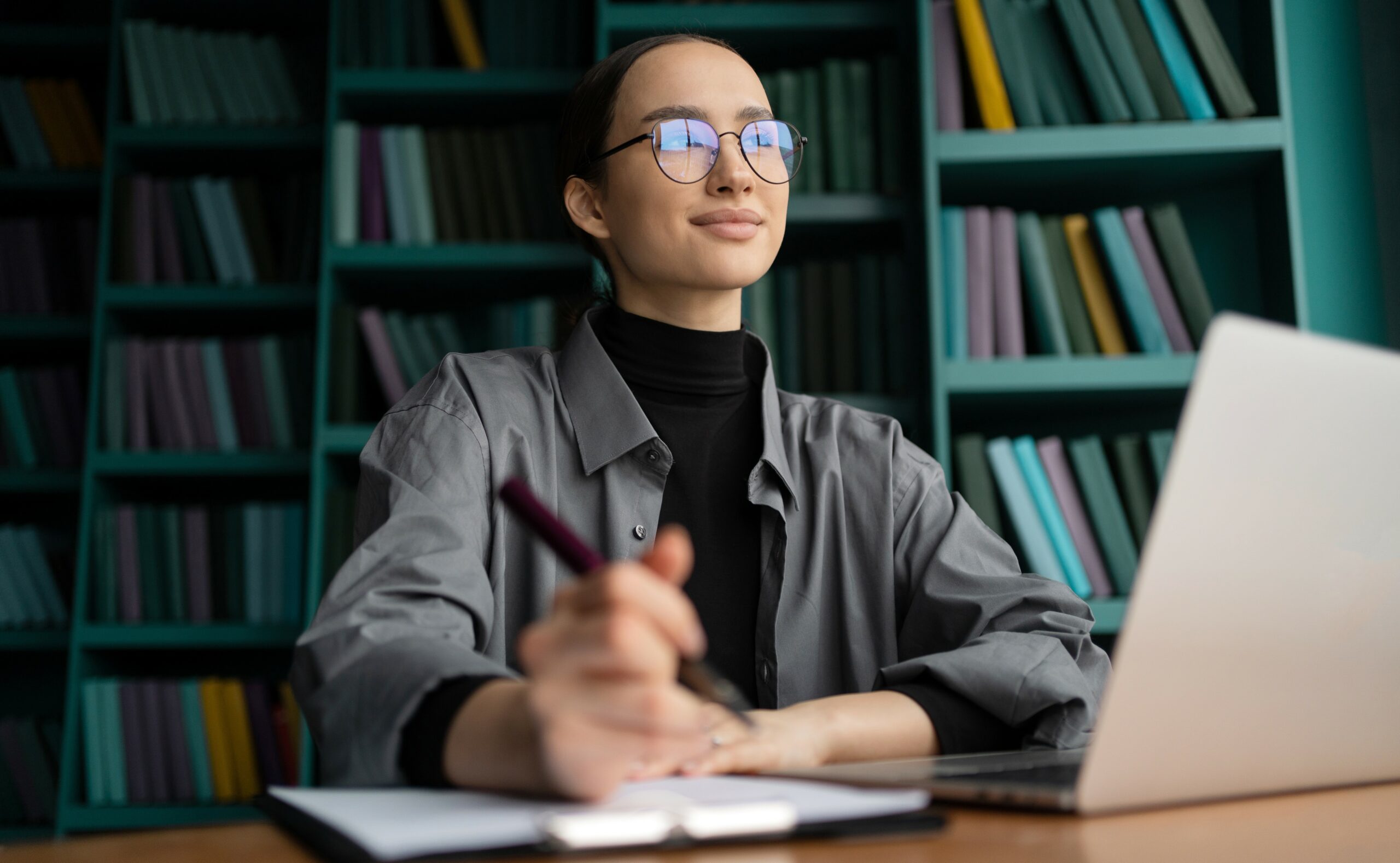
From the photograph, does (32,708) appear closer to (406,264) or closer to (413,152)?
(406,264)

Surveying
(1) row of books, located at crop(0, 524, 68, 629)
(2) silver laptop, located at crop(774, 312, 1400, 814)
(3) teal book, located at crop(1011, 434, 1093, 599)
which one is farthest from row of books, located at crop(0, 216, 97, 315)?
(2) silver laptop, located at crop(774, 312, 1400, 814)

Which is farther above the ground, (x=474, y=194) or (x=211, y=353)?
(x=474, y=194)

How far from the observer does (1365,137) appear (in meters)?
2.29

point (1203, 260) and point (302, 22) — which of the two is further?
point (302, 22)

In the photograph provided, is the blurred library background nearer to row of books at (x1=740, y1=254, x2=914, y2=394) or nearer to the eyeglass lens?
row of books at (x1=740, y1=254, x2=914, y2=394)

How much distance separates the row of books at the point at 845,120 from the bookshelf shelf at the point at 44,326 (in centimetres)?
184

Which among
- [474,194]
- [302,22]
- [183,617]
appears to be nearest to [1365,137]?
[474,194]

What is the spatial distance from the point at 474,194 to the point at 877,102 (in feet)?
3.18

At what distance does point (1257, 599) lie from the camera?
1.64 feet

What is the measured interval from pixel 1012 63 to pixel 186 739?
2.37 meters

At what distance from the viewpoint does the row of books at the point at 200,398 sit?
249 cm

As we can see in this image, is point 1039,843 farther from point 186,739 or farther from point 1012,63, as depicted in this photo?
point 186,739

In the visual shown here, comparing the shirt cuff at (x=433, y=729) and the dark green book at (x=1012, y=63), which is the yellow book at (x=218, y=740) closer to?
the shirt cuff at (x=433, y=729)

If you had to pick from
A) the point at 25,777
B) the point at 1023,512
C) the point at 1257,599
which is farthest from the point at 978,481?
the point at 25,777
